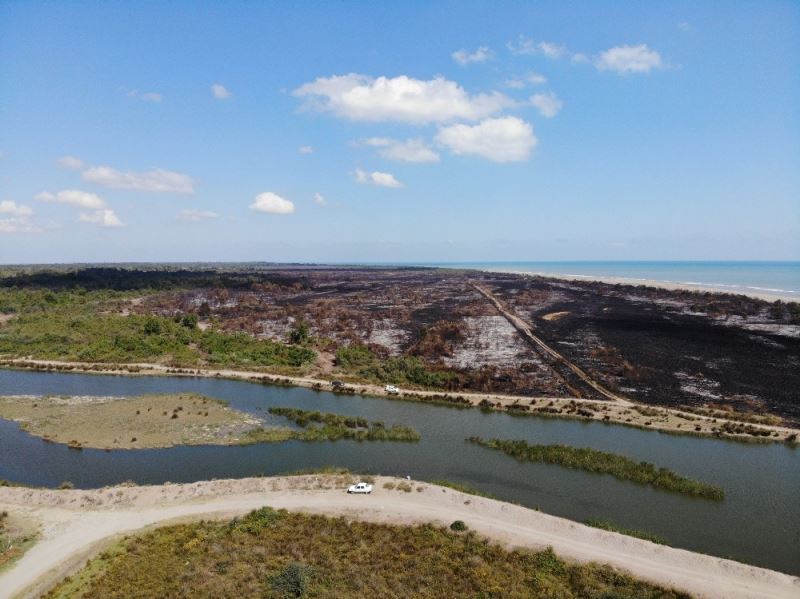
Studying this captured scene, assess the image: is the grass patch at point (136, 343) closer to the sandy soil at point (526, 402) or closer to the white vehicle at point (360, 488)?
the sandy soil at point (526, 402)

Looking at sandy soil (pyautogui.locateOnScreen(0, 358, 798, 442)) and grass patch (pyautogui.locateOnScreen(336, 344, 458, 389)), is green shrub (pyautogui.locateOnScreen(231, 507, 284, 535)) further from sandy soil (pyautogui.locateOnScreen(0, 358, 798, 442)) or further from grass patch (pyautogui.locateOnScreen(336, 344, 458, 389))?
grass patch (pyautogui.locateOnScreen(336, 344, 458, 389))

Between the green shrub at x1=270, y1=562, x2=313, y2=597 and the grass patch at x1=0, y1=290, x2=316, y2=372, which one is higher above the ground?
the grass patch at x1=0, y1=290, x2=316, y2=372

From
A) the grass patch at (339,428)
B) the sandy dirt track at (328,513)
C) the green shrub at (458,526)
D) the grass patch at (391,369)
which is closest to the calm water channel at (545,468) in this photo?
the grass patch at (339,428)

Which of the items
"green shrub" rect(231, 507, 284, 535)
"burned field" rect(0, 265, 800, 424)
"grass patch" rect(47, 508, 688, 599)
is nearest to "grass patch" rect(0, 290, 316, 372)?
"burned field" rect(0, 265, 800, 424)

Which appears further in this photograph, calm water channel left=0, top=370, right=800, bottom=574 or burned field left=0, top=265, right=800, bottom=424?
burned field left=0, top=265, right=800, bottom=424

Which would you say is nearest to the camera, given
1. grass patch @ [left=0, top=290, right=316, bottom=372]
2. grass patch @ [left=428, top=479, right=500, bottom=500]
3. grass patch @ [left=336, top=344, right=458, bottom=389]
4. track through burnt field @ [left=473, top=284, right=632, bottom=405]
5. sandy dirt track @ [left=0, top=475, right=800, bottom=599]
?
sandy dirt track @ [left=0, top=475, right=800, bottom=599]

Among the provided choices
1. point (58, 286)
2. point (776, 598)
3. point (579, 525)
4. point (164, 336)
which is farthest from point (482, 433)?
point (58, 286)

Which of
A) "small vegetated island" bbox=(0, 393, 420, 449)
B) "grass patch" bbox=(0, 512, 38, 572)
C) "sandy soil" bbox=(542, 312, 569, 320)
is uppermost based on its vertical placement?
"sandy soil" bbox=(542, 312, 569, 320)
